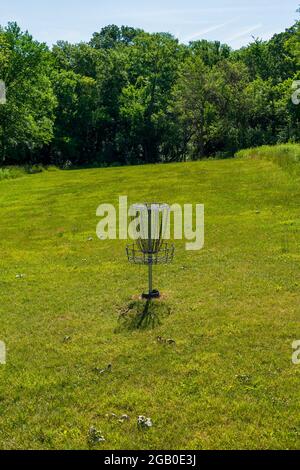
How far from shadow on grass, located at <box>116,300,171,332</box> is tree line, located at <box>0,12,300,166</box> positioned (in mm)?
49647

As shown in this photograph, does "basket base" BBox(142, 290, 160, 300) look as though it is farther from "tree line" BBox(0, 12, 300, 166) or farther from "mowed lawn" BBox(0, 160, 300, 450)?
"tree line" BBox(0, 12, 300, 166)

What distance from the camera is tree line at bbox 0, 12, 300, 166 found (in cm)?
5909

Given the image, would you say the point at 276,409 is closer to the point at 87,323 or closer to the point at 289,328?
the point at 289,328

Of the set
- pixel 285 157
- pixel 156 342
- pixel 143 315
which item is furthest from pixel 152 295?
pixel 285 157

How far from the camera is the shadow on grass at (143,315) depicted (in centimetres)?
1102

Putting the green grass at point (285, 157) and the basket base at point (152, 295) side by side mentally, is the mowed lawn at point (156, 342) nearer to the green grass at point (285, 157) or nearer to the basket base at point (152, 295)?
the basket base at point (152, 295)

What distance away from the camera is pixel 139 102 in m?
77.1

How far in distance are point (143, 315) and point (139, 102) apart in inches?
2769

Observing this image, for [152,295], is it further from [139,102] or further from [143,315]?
[139,102]

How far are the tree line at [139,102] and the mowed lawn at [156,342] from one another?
44882mm

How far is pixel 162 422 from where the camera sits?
24.2 ft

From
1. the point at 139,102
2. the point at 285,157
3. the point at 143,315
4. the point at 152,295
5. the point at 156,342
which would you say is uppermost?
the point at 139,102

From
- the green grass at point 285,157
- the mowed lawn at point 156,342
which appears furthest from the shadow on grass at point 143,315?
the green grass at point 285,157

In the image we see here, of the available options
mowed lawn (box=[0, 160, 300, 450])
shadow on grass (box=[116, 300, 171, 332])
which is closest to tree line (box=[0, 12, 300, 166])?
mowed lawn (box=[0, 160, 300, 450])
